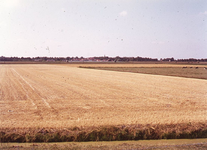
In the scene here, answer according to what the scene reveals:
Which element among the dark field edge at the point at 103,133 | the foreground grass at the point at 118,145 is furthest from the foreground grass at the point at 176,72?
the foreground grass at the point at 118,145

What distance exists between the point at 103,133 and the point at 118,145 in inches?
36.3

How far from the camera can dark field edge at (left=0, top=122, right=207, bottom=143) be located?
28.0 feet

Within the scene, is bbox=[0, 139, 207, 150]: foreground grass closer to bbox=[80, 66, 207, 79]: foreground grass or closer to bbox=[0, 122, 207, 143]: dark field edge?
bbox=[0, 122, 207, 143]: dark field edge

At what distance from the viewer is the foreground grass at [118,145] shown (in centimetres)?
784

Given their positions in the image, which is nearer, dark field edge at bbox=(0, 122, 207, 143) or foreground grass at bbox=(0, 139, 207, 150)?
foreground grass at bbox=(0, 139, 207, 150)

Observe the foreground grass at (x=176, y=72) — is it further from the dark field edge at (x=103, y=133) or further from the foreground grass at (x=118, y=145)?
the foreground grass at (x=118, y=145)

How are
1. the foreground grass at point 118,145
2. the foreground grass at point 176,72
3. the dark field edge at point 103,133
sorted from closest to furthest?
1. the foreground grass at point 118,145
2. the dark field edge at point 103,133
3. the foreground grass at point 176,72

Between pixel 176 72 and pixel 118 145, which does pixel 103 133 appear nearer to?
pixel 118 145

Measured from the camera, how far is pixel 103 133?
8.93 metres

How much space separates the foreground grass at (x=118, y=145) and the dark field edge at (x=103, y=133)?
307mm

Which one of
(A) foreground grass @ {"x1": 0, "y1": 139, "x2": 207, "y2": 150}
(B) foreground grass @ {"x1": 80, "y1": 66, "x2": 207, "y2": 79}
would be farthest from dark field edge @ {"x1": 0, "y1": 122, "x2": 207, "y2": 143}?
(B) foreground grass @ {"x1": 80, "y1": 66, "x2": 207, "y2": 79}

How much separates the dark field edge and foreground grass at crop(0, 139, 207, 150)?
12.1 inches

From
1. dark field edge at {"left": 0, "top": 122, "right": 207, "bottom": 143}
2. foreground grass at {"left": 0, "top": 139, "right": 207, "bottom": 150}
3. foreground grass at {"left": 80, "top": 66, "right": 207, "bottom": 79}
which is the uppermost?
dark field edge at {"left": 0, "top": 122, "right": 207, "bottom": 143}

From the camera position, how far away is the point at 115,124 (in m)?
9.95
